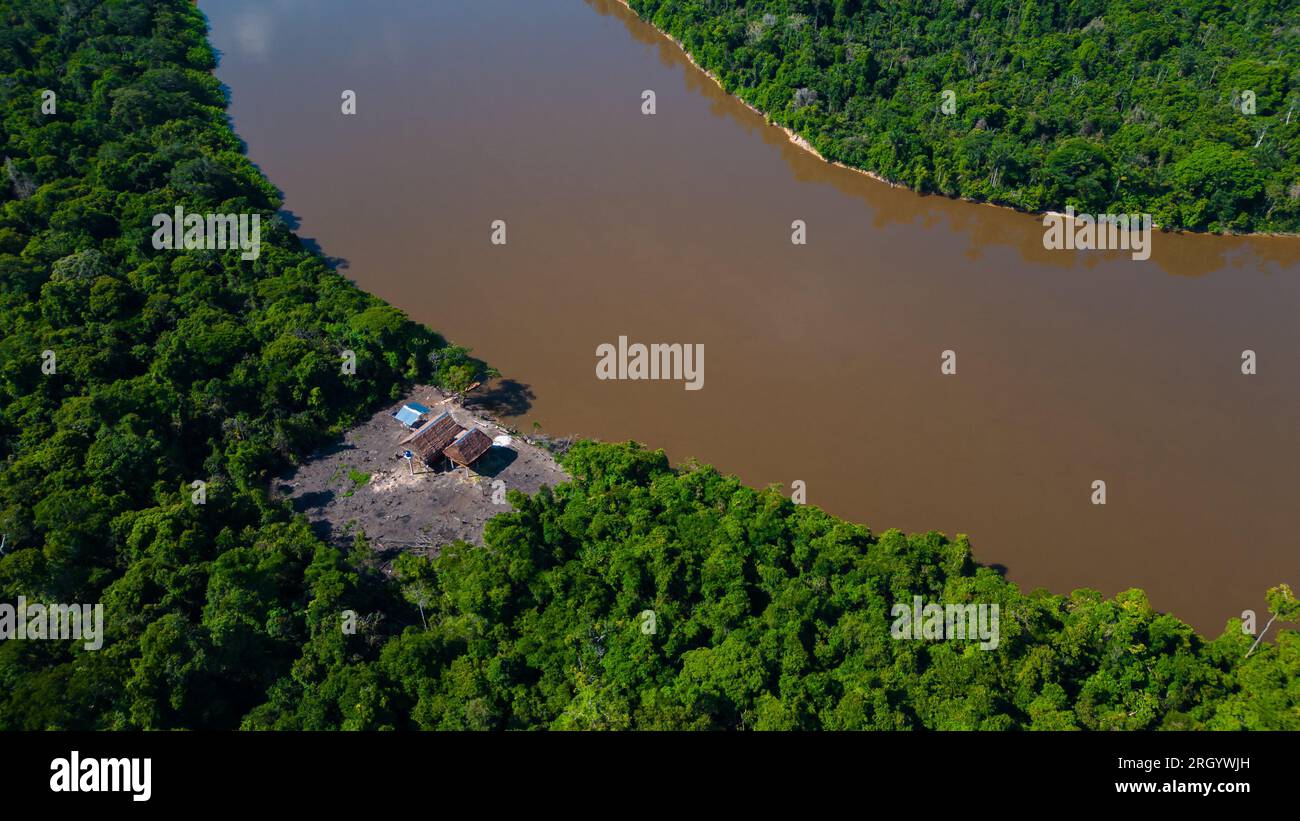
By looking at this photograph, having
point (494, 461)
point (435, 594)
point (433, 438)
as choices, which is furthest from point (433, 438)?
point (435, 594)

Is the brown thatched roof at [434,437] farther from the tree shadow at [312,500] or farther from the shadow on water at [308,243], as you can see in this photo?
the shadow on water at [308,243]

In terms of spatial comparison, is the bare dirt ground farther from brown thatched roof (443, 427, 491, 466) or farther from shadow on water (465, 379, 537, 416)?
shadow on water (465, 379, 537, 416)

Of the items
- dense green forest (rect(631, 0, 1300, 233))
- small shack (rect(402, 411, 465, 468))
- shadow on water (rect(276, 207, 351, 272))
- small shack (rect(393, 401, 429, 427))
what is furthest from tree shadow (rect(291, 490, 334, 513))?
dense green forest (rect(631, 0, 1300, 233))

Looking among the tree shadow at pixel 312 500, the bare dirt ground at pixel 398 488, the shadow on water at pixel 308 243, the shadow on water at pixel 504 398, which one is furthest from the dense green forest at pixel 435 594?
the shadow on water at pixel 308 243

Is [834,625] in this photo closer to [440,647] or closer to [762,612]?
[762,612]

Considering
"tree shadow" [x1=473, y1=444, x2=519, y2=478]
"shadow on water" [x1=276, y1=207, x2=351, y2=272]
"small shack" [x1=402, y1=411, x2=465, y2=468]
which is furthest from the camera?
"shadow on water" [x1=276, y1=207, x2=351, y2=272]
